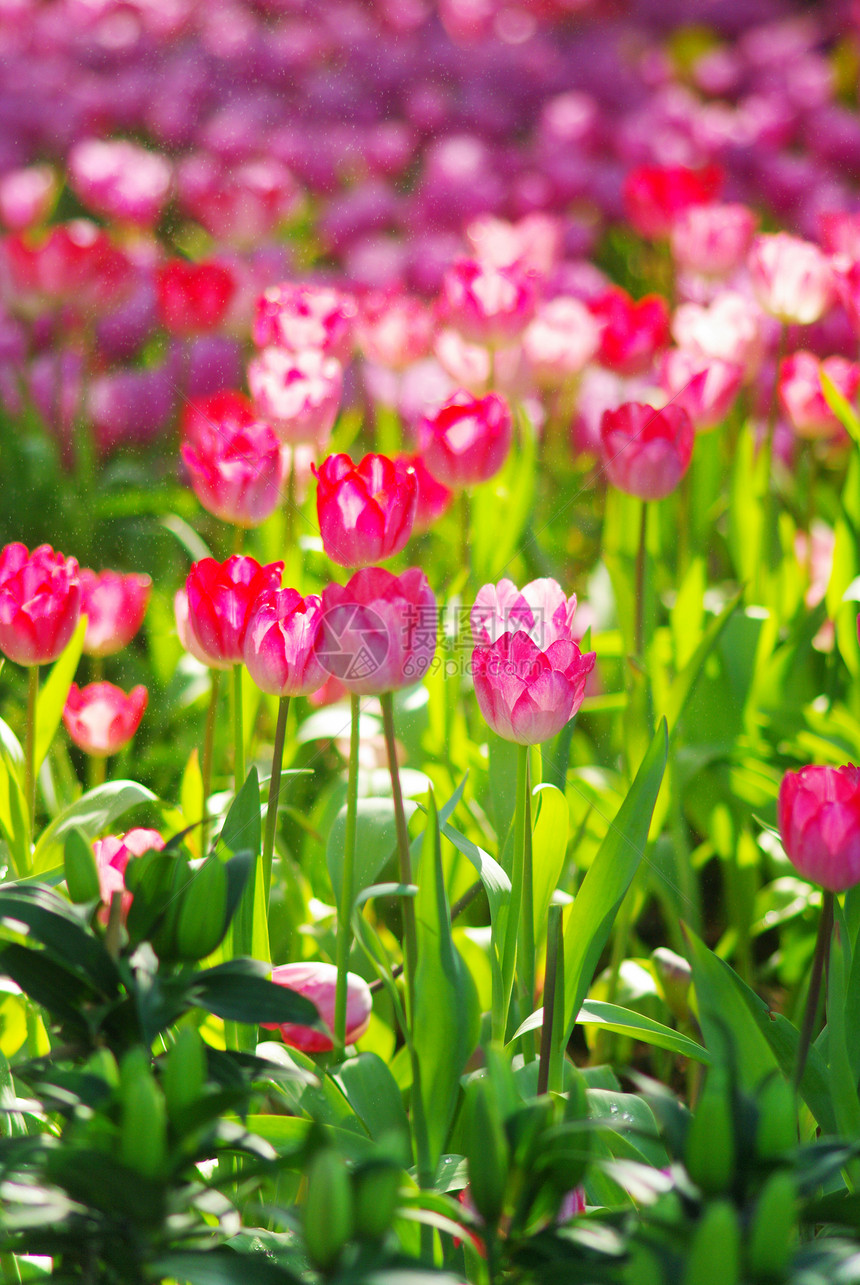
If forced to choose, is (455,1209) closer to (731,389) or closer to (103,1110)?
(103,1110)

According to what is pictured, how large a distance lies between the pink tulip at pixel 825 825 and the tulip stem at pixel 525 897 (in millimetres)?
129

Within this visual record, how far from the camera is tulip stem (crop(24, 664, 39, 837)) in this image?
0.72 m

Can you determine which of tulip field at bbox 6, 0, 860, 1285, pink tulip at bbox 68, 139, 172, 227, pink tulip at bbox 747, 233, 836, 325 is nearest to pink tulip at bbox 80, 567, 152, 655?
tulip field at bbox 6, 0, 860, 1285

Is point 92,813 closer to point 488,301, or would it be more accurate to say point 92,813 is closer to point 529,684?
point 529,684

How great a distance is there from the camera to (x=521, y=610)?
0.62 meters

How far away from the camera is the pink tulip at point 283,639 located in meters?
0.61

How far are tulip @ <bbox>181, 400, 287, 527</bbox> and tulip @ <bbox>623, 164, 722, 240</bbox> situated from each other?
1002 millimetres

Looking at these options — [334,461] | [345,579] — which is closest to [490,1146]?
[334,461]

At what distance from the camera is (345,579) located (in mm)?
962

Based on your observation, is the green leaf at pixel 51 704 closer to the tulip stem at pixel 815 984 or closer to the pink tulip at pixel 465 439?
the pink tulip at pixel 465 439

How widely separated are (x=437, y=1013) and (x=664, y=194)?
52.9 inches

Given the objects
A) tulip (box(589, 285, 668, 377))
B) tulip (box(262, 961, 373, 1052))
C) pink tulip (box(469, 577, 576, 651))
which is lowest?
tulip (box(262, 961, 373, 1052))

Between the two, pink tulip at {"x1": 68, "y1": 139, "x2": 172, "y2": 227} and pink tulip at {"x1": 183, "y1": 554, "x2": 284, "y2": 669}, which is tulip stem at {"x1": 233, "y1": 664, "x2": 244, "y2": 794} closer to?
pink tulip at {"x1": 183, "y1": 554, "x2": 284, "y2": 669}

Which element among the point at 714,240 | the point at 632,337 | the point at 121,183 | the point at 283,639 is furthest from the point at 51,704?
the point at 121,183
